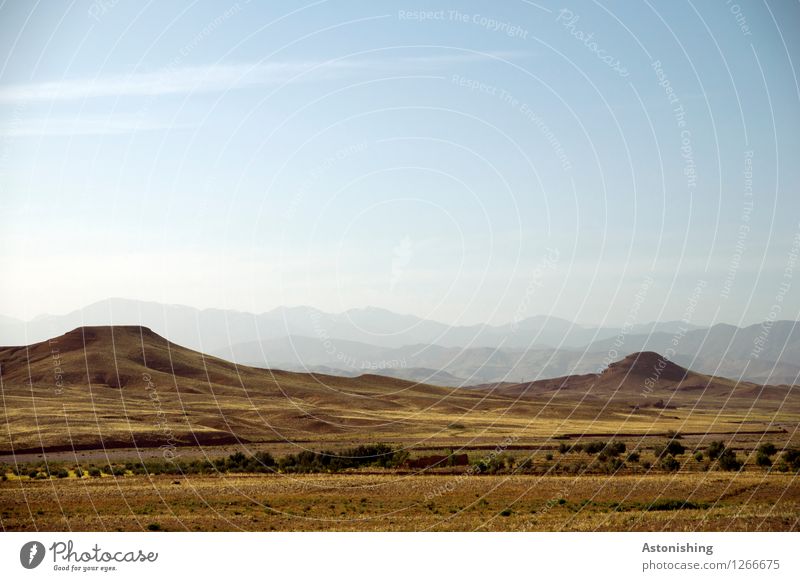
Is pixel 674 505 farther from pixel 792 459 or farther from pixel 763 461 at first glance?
pixel 792 459

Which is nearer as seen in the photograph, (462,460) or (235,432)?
(462,460)

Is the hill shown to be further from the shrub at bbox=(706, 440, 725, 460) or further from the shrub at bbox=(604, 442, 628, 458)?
the shrub at bbox=(706, 440, 725, 460)

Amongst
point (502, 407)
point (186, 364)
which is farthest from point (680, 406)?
point (186, 364)

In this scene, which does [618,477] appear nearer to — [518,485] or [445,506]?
[518,485]

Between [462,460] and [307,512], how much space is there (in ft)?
96.3

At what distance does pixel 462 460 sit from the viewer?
6494 centimetres

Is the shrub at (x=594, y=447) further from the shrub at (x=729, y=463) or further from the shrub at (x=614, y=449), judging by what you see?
the shrub at (x=729, y=463)

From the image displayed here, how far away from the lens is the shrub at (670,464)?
5767cm
